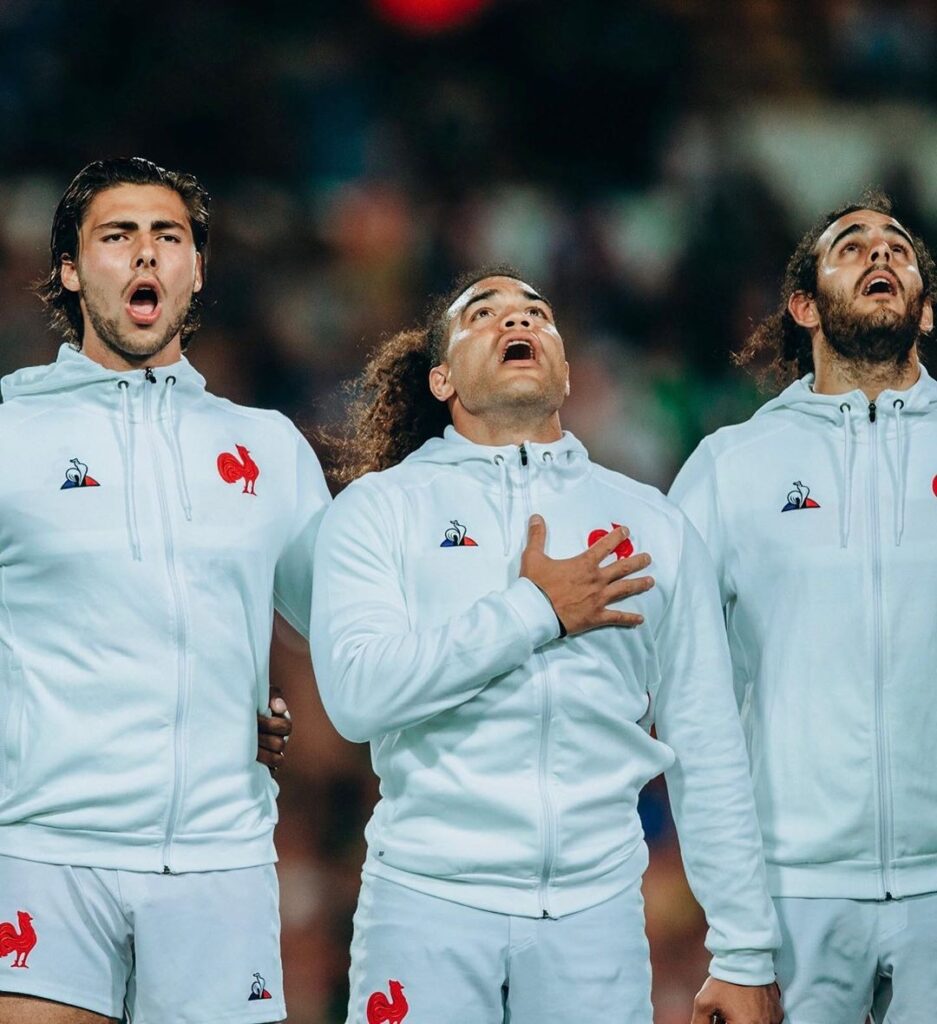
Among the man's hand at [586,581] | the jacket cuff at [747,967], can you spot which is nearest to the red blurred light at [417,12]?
the man's hand at [586,581]

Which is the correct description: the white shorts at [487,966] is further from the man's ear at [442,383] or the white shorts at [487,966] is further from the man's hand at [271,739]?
the man's ear at [442,383]

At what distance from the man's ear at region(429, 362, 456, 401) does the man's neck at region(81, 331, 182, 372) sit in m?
0.53

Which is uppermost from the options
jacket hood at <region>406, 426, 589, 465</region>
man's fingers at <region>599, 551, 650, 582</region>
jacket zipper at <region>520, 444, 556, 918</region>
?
jacket hood at <region>406, 426, 589, 465</region>

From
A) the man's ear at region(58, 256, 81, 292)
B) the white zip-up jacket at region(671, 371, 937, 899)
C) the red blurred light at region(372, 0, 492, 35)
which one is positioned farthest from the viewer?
the red blurred light at region(372, 0, 492, 35)

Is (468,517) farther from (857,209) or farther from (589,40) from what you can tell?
(589,40)

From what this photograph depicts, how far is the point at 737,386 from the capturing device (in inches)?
214

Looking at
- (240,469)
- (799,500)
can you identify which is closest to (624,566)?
(799,500)

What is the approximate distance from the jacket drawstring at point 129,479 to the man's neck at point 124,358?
10 centimetres

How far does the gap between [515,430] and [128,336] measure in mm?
765

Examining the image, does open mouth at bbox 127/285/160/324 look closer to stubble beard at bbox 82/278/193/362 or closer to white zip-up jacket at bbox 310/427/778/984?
stubble beard at bbox 82/278/193/362

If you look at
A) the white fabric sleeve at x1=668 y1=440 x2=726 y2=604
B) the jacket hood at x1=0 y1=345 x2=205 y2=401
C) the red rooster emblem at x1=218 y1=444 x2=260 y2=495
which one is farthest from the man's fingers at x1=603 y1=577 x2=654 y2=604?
the jacket hood at x1=0 y1=345 x2=205 y2=401

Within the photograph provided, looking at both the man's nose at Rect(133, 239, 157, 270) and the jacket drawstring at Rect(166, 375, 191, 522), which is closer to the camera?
the jacket drawstring at Rect(166, 375, 191, 522)

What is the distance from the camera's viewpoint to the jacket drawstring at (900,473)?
310cm

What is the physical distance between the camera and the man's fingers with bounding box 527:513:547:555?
280cm
